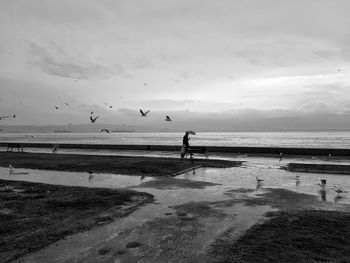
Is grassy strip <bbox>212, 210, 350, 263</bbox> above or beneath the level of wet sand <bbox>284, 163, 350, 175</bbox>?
beneath

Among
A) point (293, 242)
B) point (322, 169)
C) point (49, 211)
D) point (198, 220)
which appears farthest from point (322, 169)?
point (49, 211)

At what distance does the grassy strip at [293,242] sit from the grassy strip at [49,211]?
339cm

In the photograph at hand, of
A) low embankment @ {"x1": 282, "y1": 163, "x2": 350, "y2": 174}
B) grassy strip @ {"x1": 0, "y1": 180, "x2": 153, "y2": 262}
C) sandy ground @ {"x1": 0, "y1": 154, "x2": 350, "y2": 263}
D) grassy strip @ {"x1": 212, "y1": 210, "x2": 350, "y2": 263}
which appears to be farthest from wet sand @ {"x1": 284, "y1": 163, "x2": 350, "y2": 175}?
grassy strip @ {"x1": 0, "y1": 180, "x2": 153, "y2": 262}

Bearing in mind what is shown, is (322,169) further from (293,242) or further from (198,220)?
(293,242)

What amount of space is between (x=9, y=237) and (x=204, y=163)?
14.5 meters

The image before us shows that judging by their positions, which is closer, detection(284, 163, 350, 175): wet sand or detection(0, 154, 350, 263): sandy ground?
detection(0, 154, 350, 263): sandy ground

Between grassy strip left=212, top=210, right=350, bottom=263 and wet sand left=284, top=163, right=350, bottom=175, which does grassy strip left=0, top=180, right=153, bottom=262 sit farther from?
wet sand left=284, top=163, right=350, bottom=175

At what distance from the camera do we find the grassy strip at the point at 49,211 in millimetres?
6612

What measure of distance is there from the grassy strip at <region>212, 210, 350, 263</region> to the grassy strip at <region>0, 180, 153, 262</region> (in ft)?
11.1

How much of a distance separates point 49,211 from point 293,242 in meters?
6.24

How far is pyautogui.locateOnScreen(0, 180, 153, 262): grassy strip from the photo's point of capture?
21.7ft

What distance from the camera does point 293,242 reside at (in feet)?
20.7

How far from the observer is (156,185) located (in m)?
13.1

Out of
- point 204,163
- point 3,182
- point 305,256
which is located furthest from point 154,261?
point 204,163
